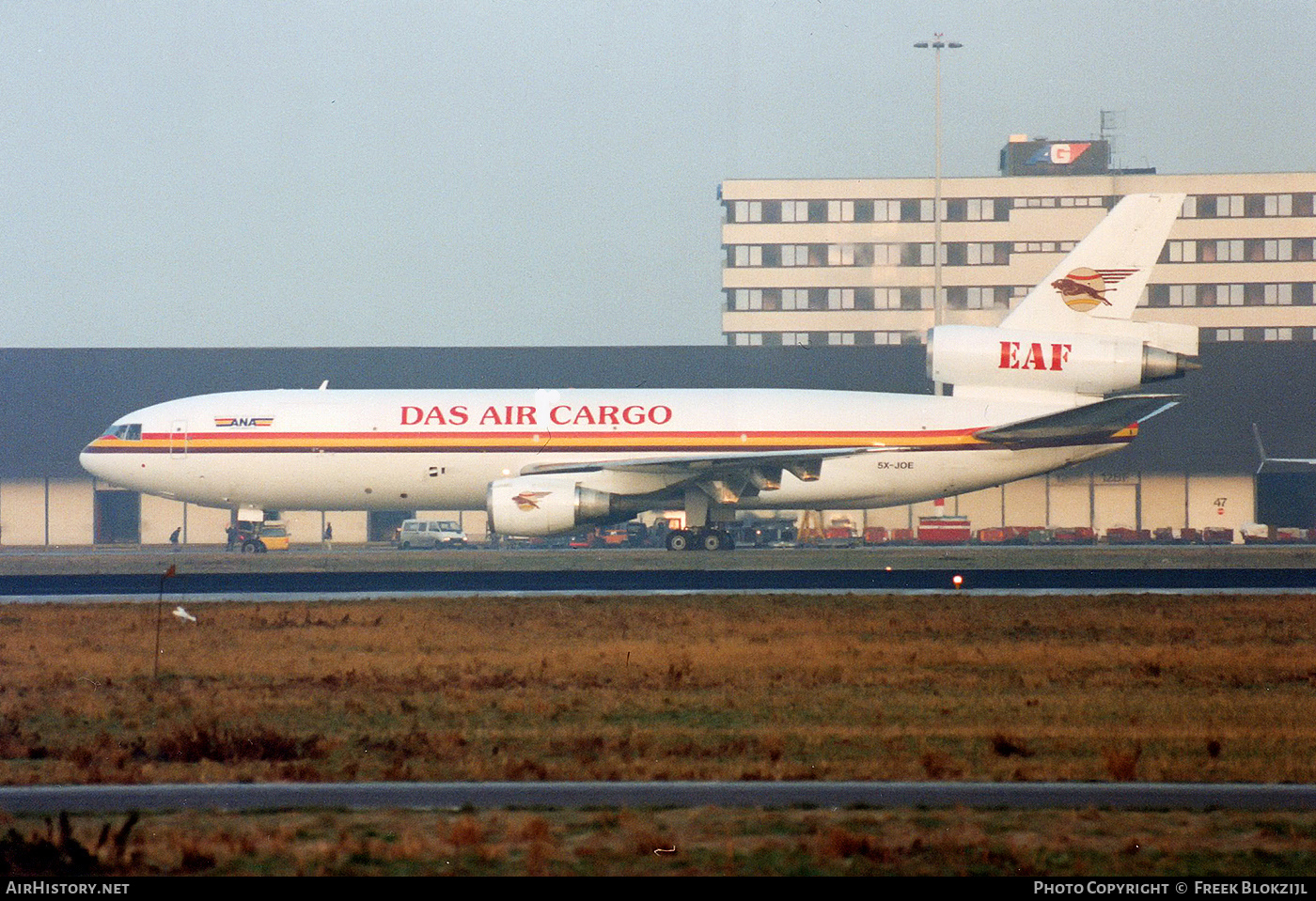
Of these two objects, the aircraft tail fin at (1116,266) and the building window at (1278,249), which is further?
the building window at (1278,249)

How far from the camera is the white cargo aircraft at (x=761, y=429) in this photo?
1585 inches

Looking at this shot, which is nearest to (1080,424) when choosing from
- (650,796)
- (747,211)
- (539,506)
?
(539,506)

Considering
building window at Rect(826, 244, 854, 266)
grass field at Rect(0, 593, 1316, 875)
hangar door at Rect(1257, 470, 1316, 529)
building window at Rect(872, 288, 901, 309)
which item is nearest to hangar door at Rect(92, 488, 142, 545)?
grass field at Rect(0, 593, 1316, 875)

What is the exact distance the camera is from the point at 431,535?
179ft

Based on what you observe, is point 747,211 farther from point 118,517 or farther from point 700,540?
point 700,540

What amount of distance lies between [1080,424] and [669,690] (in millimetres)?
24708

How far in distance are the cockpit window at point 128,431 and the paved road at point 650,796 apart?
3192cm

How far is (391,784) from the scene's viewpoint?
1206cm

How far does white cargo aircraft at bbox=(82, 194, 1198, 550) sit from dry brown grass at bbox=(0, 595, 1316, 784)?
1347 centimetres

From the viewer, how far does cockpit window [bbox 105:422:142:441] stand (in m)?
42.2

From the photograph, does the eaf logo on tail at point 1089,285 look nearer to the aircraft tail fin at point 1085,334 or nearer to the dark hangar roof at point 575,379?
the aircraft tail fin at point 1085,334

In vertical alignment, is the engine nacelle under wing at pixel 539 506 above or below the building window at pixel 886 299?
below

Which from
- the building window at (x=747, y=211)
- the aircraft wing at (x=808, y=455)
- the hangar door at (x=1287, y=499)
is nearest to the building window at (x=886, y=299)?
the building window at (x=747, y=211)
